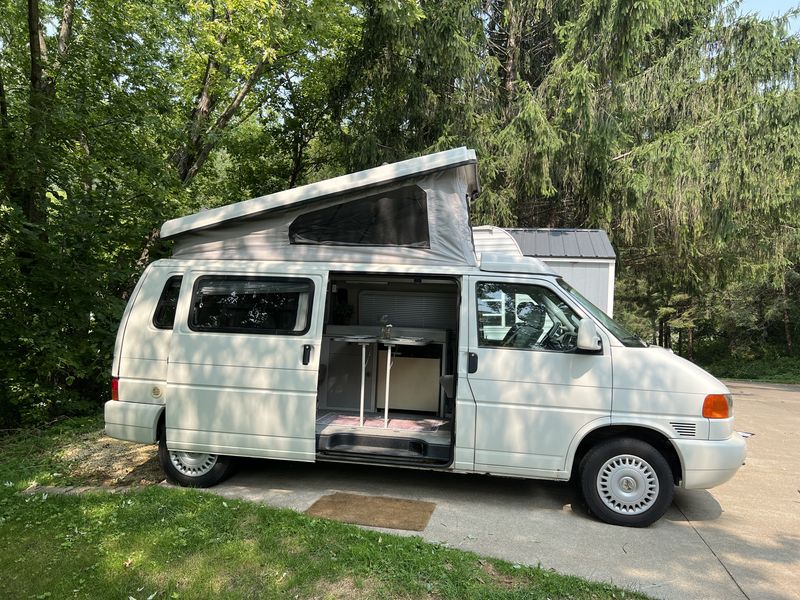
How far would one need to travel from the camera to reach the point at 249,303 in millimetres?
5035

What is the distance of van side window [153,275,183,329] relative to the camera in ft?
16.9

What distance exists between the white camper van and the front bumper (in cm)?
1

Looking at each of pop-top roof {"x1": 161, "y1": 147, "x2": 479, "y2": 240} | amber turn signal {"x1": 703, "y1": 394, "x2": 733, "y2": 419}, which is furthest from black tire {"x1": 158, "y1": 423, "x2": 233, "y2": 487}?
amber turn signal {"x1": 703, "y1": 394, "x2": 733, "y2": 419}

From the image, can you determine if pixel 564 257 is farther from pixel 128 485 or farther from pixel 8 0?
pixel 8 0

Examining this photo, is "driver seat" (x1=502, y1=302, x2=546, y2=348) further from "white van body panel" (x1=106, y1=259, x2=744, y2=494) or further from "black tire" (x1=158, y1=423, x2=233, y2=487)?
"black tire" (x1=158, y1=423, x2=233, y2=487)

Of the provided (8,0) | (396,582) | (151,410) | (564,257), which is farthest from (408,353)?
(8,0)

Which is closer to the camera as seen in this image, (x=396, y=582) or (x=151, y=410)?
(x=396, y=582)

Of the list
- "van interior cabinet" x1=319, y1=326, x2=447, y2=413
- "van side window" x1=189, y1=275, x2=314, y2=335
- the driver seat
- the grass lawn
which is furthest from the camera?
"van interior cabinet" x1=319, y1=326, x2=447, y2=413

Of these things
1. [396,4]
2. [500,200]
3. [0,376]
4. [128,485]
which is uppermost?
[396,4]

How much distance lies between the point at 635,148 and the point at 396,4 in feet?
18.0

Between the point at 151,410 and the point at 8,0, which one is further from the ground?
the point at 8,0

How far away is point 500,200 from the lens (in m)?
11.1

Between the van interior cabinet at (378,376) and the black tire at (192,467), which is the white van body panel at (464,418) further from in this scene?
the black tire at (192,467)

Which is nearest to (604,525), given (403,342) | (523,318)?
(523,318)
